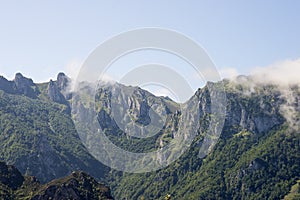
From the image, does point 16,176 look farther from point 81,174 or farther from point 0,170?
point 81,174

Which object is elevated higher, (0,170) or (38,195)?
(0,170)

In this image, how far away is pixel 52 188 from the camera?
177875 millimetres

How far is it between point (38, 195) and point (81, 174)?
22380mm

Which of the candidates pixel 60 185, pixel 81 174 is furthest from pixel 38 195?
pixel 81 174

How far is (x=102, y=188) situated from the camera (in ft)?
616

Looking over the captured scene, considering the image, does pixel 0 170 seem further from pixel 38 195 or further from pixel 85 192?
pixel 85 192

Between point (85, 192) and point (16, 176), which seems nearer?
point (85, 192)

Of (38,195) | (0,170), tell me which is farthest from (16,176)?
(38,195)

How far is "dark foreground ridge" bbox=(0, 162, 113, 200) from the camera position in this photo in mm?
175750

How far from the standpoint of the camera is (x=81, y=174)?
633 feet

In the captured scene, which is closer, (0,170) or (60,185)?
(60,185)

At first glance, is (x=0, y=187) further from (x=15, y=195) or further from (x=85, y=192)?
(x=85, y=192)

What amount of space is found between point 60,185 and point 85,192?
9.64 meters

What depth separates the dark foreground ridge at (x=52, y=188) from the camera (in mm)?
175750
